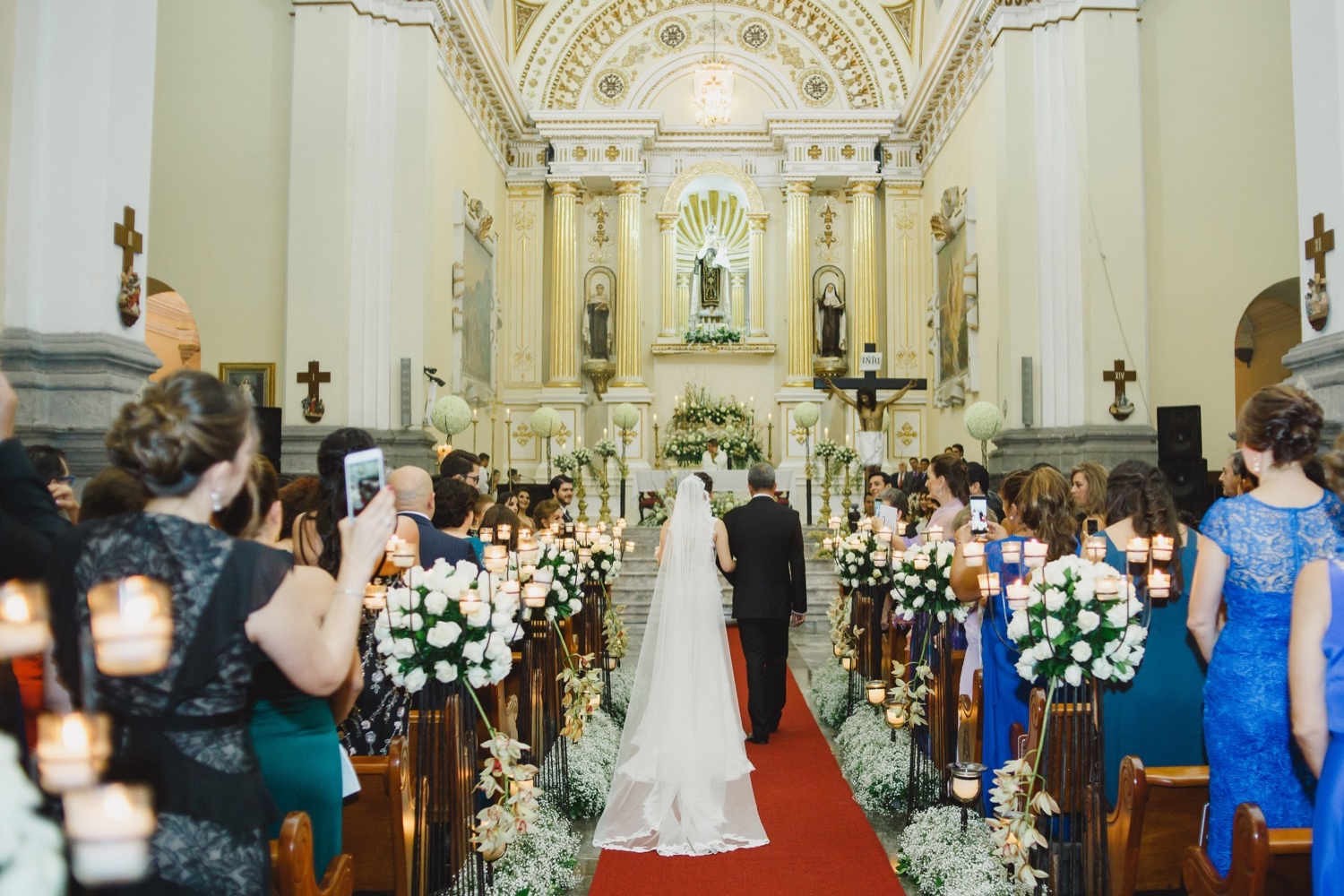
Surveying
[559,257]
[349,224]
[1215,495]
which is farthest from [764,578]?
[559,257]

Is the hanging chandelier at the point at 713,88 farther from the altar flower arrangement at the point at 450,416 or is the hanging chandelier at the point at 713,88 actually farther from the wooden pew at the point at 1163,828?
the wooden pew at the point at 1163,828

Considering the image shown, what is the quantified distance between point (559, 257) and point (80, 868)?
17.7 m

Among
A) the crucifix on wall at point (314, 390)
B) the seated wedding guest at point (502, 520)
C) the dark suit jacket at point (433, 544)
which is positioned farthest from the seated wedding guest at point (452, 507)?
the crucifix on wall at point (314, 390)

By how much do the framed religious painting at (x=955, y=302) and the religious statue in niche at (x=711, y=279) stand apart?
385 centimetres

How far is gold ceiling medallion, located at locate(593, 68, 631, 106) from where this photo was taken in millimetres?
19703

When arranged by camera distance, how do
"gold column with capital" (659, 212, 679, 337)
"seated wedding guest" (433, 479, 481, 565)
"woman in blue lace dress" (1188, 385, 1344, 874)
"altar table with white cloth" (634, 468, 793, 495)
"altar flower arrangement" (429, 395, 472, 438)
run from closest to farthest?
1. "woman in blue lace dress" (1188, 385, 1344, 874)
2. "seated wedding guest" (433, 479, 481, 565)
3. "altar flower arrangement" (429, 395, 472, 438)
4. "altar table with white cloth" (634, 468, 793, 495)
5. "gold column with capital" (659, 212, 679, 337)

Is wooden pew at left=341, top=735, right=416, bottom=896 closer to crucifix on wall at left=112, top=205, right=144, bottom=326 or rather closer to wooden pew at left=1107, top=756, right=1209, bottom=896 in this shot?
wooden pew at left=1107, top=756, right=1209, bottom=896

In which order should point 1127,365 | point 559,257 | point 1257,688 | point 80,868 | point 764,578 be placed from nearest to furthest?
point 80,868 < point 1257,688 < point 764,578 < point 1127,365 < point 559,257

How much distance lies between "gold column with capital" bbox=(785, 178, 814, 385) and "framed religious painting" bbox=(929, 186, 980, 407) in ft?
7.24

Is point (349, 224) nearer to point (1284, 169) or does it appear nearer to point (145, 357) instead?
point (145, 357)

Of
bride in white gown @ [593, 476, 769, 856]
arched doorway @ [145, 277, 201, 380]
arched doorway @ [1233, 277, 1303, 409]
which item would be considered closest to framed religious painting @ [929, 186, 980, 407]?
arched doorway @ [1233, 277, 1303, 409]

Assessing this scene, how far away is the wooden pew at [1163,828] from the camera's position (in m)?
3.41

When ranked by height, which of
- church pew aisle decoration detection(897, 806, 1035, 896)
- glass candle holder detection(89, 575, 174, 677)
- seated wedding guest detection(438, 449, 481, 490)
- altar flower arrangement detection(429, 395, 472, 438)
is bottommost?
church pew aisle decoration detection(897, 806, 1035, 896)

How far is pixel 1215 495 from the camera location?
1065 centimetres
